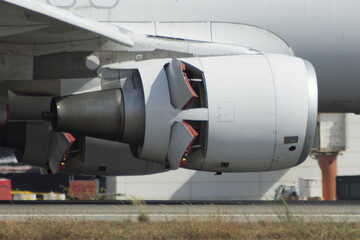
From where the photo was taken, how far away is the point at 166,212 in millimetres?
13914

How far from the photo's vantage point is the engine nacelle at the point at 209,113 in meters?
13.0

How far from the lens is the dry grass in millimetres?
10695

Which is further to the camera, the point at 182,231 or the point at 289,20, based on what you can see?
the point at 289,20

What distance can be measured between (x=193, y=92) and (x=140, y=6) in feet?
8.16

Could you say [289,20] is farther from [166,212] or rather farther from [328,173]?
[328,173]

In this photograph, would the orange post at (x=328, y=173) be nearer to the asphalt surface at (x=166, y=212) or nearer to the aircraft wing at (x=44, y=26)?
the asphalt surface at (x=166, y=212)

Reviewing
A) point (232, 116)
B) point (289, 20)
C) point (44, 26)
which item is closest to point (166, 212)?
point (232, 116)

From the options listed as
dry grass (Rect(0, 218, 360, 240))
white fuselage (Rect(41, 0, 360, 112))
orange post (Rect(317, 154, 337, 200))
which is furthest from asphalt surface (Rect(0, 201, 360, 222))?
orange post (Rect(317, 154, 337, 200))

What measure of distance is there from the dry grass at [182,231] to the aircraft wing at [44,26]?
314cm

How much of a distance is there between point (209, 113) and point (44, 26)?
9.94ft

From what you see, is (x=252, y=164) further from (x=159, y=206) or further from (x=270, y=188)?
(x=270, y=188)

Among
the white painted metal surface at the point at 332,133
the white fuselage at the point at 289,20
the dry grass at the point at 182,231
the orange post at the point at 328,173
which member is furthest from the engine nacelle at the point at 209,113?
the orange post at the point at 328,173

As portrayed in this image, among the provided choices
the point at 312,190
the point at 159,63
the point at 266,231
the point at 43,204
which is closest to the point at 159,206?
the point at 43,204

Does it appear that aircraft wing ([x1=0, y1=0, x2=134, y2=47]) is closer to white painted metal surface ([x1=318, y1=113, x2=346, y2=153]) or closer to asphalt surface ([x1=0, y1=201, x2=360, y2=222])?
asphalt surface ([x1=0, y1=201, x2=360, y2=222])
